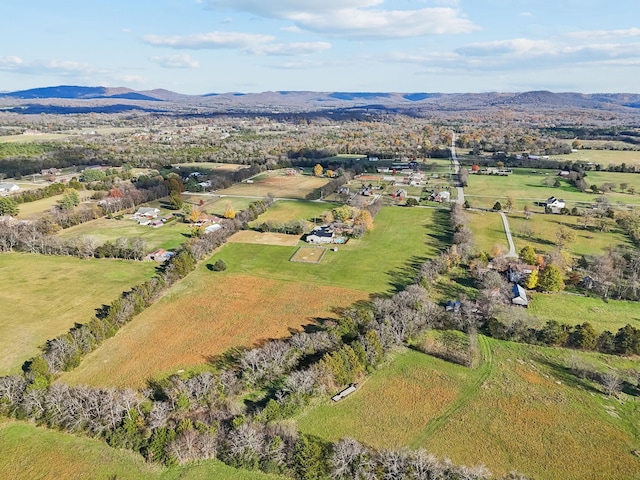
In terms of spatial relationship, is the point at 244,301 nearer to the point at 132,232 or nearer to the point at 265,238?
the point at 265,238

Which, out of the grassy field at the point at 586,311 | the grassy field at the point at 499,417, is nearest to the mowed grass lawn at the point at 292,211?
the grassy field at the point at 586,311

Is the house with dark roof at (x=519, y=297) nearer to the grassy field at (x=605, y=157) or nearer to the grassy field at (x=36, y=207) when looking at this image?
the grassy field at (x=36, y=207)

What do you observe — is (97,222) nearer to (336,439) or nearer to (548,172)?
(336,439)

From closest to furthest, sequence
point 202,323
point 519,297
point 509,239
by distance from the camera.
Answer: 1. point 202,323
2. point 519,297
3. point 509,239

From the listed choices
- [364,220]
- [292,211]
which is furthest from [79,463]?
[292,211]

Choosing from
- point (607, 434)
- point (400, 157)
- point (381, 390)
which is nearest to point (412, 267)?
point (381, 390)

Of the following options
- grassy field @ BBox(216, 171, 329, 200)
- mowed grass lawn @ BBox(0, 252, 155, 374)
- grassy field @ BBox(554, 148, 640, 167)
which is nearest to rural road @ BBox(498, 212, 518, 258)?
grassy field @ BBox(216, 171, 329, 200)
